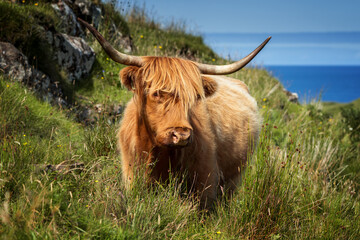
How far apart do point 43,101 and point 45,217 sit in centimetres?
410

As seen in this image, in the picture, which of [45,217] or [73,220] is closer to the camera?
[45,217]

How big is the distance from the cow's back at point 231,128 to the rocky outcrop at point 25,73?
2.69 metres

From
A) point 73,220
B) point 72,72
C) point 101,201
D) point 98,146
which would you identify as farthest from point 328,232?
point 72,72

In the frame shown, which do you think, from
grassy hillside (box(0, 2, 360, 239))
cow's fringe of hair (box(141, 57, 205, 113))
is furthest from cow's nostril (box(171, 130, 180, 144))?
grassy hillside (box(0, 2, 360, 239))

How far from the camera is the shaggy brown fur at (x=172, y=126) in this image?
321cm

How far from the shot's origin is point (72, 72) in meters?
7.73

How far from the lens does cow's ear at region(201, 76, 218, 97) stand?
3.80 metres

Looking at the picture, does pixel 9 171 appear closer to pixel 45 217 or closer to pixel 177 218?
pixel 45 217

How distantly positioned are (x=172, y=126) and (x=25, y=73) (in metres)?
3.92

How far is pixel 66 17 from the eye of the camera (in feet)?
27.2

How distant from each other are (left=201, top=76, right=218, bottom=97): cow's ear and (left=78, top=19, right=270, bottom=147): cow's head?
0.05 m

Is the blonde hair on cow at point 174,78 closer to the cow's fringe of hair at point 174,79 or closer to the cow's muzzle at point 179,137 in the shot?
the cow's fringe of hair at point 174,79

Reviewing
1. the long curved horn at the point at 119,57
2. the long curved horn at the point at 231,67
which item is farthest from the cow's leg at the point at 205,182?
the long curved horn at the point at 119,57

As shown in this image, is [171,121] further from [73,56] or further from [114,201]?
[73,56]
